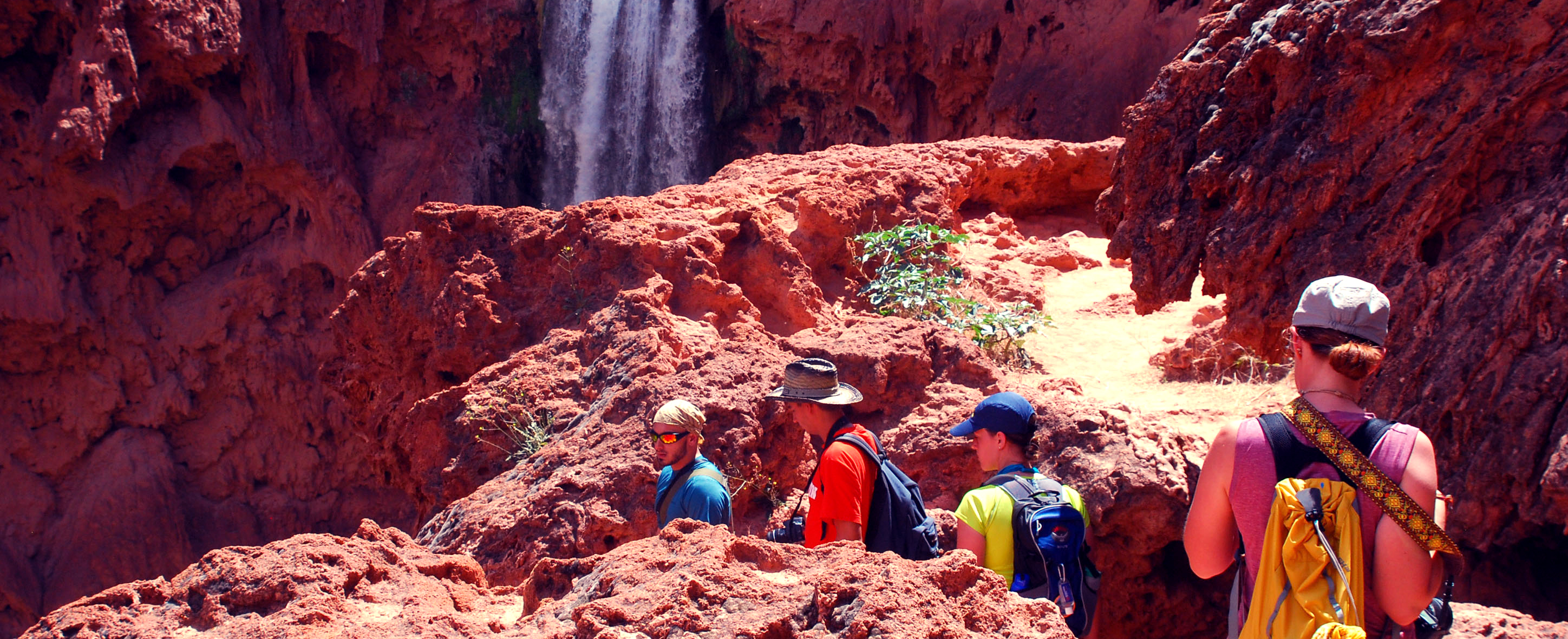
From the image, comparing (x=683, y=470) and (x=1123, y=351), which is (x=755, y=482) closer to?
(x=683, y=470)

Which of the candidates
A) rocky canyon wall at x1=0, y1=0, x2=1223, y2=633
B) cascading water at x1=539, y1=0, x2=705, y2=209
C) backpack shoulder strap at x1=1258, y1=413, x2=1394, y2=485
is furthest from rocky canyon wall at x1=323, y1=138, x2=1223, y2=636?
cascading water at x1=539, y1=0, x2=705, y2=209

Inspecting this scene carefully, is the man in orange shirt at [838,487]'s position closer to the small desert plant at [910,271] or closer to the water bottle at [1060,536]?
the water bottle at [1060,536]

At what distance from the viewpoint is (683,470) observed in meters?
3.25

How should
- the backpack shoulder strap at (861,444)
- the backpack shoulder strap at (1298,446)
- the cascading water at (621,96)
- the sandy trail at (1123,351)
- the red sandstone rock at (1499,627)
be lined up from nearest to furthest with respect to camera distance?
the backpack shoulder strap at (1298,446) → the red sandstone rock at (1499,627) → the backpack shoulder strap at (861,444) → the sandy trail at (1123,351) → the cascading water at (621,96)

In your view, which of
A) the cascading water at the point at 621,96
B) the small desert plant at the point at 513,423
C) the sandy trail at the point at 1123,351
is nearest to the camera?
the small desert plant at the point at 513,423

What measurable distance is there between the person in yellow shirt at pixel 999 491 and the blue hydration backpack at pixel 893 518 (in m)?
0.23

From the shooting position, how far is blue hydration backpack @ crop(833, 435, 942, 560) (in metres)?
2.80

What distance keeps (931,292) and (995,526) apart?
13.6ft

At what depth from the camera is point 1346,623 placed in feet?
6.16

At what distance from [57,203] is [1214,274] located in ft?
49.5

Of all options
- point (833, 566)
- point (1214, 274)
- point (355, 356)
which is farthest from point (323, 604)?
point (355, 356)

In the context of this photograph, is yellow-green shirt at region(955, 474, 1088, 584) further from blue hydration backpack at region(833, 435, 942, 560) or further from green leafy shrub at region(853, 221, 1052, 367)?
green leafy shrub at region(853, 221, 1052, 367)

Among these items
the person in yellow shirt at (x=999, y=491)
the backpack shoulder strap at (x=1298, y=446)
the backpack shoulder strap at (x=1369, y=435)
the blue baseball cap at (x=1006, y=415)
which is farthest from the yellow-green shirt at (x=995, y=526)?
the backpack shoulder strap at (x=1369, y=435)

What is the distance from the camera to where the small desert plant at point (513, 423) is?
182 inches
